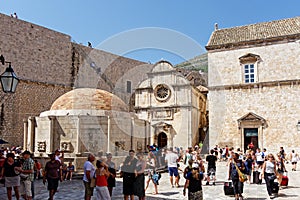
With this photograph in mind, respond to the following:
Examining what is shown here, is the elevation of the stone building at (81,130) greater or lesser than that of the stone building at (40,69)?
lesser

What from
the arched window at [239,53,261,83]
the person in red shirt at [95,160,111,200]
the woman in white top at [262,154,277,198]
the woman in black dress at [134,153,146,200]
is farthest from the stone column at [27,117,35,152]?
the arched window at [239,53,261,83]

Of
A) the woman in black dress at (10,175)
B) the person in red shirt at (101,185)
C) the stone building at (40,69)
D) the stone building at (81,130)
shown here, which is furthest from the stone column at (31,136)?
the stone building at (40,69)

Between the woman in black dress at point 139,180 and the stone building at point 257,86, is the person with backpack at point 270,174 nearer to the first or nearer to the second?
the woman in black dress at point 139,180

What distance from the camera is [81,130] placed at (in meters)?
12.8

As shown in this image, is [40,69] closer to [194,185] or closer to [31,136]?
[31,136]

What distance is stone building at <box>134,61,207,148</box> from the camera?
26.3 meters

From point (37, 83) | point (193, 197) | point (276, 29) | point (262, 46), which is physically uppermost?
point (276, 29)

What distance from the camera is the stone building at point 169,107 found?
26328mm

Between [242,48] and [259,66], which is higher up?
[242,48]

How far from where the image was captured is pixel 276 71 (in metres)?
20.5

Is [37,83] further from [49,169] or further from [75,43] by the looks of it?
[49,169]

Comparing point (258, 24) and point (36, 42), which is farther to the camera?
point (36, 42)

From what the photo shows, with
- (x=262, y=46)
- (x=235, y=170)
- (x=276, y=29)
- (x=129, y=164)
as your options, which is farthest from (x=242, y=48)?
(x=129, y=164)

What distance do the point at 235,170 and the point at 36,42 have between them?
22.6m
